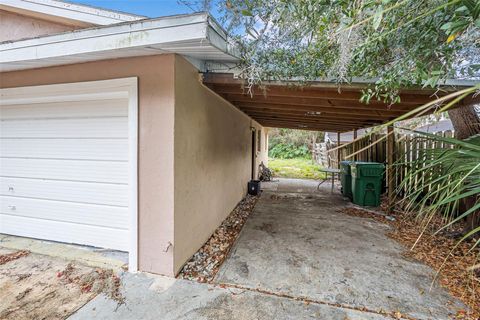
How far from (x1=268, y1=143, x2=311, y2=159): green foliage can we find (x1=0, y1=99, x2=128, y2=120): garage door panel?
20749 mm

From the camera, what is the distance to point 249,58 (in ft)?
10.0

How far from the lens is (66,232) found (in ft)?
12.4

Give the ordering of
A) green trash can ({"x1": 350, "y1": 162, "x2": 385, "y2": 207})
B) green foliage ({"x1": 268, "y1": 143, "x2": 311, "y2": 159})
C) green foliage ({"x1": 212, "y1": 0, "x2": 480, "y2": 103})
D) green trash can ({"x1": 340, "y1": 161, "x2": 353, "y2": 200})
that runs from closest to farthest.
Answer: green foliage ({"x1": 212, "y1": 0, "x2": 480, "y2": 103}), green trash can ({"x1": 350, "y1": 162, "x2": 385, "y2": 207}), green trash can ({"x1": 340, "y1": 161, "x2": 353, "y2": 200}), green foliage ({"x1": 268, "y1": 143, "x2": 311, "y2": 159})

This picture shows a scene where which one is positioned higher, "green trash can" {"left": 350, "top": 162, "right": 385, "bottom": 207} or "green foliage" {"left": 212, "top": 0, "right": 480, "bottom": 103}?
"green foliage" {"left": 212, "top": 0, "right": 480, "bottom": 103}

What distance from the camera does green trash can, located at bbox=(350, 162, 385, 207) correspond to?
6.30 metres

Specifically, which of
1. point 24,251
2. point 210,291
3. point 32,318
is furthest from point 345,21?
point 24,251

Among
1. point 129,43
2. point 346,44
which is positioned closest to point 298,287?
point 346,44

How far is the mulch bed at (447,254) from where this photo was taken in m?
2.65

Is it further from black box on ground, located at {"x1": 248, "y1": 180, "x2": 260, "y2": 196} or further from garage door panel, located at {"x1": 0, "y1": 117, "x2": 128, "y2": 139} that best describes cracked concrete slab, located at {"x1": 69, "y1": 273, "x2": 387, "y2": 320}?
black box on ground, located at {"x1": 248, "y1": 180, "x2": 260, "y2": 196}

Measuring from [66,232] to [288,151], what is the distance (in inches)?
854

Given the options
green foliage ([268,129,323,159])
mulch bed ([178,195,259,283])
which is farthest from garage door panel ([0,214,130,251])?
green foliage ([268,129,323,159])

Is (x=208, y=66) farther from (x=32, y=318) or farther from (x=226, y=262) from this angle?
(x=32, y=318)

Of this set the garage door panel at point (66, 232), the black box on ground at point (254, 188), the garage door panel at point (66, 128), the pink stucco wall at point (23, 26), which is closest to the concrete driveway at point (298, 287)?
the garage door panel at point (66, 232)

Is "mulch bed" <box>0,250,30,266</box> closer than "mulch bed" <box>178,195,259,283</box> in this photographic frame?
No
